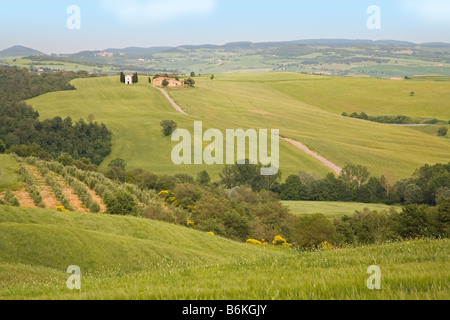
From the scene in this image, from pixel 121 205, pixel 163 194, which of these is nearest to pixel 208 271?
pixel 121 205

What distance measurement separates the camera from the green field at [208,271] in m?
7.45

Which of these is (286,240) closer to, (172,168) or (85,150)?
(172,168)

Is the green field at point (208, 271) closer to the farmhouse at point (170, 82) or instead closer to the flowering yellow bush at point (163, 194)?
the flowering yellow bush at point (163, 194)

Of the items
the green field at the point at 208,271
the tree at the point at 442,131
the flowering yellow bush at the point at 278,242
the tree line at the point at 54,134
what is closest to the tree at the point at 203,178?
the tree line at the point at 54,134

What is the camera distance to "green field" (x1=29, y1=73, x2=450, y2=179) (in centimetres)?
10888

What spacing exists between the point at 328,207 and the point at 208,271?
76788mm

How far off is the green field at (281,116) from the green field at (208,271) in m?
76.4

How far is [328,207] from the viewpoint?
85312mm

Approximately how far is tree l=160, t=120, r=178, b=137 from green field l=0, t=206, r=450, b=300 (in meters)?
95.9

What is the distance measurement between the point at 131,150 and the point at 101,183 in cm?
5839

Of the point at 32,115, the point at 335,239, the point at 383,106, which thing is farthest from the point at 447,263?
the point at 383,106

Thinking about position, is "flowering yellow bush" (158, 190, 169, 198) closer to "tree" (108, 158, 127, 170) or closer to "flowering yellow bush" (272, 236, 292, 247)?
"flowering yellow bush" (272, 236, 292, 247)

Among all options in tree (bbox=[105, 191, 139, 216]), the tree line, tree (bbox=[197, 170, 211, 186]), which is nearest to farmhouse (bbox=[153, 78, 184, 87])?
the tree line

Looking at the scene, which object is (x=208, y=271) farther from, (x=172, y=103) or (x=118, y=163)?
(x=172, y=103)
